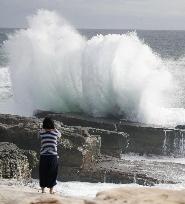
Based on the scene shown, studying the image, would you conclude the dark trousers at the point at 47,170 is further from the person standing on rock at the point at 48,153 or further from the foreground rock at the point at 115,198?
the foreground rock at the point at 115,198

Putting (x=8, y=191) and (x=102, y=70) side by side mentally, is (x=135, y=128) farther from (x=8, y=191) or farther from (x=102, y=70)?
(x=8, y=191)

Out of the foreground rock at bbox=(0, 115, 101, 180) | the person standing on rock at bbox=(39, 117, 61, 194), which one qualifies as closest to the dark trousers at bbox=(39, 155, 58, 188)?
the person standing on rock at bbox=(39, 117, 61, 194)

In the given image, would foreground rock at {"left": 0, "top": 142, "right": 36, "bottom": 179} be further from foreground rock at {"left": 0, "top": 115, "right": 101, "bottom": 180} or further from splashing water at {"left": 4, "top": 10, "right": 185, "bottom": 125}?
splashing water at {"left": 4, "top": 10, "right": 185, "bottom": 125}

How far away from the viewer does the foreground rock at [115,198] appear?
4.91 metres

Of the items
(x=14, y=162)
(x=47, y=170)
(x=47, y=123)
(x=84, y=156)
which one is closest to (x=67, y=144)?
(x=84, y=156)

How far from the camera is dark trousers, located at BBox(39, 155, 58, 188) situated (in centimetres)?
698

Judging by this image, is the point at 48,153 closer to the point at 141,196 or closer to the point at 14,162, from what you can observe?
the point at 141,196

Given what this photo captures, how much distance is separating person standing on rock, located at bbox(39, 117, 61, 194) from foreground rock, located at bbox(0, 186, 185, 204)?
67.2 inches

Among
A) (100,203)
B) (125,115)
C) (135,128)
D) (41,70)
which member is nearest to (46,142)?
(100,203)

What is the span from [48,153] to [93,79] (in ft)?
54.1

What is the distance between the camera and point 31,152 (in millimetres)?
13414

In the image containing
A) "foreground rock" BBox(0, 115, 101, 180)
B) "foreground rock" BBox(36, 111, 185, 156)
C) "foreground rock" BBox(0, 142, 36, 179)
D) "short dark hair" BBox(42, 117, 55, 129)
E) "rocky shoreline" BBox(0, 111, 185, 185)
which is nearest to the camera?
"short dark hair" BBox(42, 117, 55, 129)

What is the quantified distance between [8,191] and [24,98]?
19.6 meters

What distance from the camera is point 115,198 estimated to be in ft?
16.5
